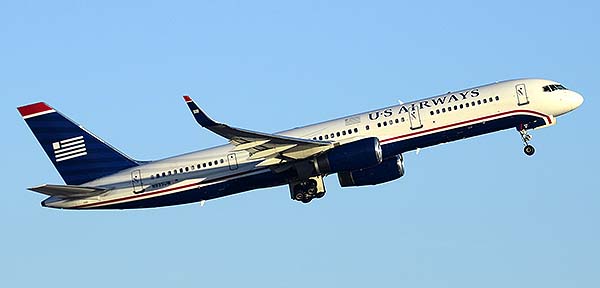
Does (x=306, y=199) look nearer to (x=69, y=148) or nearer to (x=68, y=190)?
(x=68, y=190)

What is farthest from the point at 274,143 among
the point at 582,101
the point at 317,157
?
the point at 582,101

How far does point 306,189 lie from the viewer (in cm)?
7394

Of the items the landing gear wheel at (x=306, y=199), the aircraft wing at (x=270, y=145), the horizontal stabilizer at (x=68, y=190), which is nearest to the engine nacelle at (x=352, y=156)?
the aircraft wing at (x=270, y=145)

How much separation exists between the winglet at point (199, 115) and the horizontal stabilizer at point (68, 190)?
11.0m

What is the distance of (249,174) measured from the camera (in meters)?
73.1

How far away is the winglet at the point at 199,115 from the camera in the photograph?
210 feet

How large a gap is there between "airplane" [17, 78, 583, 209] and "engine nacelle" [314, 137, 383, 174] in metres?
0.05

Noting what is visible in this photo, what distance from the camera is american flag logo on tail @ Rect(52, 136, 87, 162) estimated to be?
77250 mm

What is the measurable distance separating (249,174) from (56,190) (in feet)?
36.0

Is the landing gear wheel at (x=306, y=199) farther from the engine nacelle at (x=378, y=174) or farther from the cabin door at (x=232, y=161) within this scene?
the cabin door at (x=232, y=161)

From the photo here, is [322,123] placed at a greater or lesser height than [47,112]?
lesser

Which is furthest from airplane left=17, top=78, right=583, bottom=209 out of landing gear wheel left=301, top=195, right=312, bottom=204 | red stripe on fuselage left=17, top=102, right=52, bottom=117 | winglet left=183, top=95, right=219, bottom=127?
red stripe on fuselage left=17, top=102, right=52, bottom=117

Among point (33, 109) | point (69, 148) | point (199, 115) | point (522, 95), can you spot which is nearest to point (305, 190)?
point (199, 115)

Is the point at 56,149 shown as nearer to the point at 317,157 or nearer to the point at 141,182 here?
the point at 141,182
